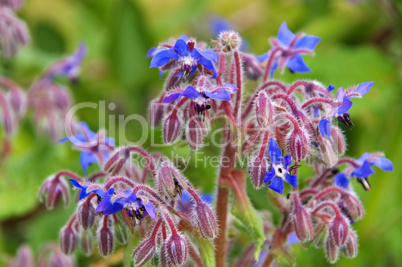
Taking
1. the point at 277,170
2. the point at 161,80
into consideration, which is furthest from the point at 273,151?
the point at 161,80

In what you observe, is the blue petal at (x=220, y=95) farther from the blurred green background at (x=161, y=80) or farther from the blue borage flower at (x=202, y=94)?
the blurred green background at (x=161, y=80)

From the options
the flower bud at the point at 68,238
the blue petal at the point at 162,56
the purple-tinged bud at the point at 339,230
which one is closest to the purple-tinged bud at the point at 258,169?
the purple-tinged bud at the point at 339,230

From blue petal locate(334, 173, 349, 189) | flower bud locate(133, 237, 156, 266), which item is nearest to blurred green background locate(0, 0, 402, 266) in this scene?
blue petal locate(334, 173, 349, 189)

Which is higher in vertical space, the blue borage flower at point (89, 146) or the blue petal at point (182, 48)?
the blue petal at point (182, 48)

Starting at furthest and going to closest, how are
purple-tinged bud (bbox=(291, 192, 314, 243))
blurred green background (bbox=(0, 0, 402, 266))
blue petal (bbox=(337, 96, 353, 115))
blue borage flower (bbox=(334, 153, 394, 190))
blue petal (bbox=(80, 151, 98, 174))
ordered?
blurred green background (bbox=(0, 0, 402, 266)) < blue petal (bbox=(80, 151, 98, 174)) < blue borage flower (bbox=(334, 153, 394, 190)) < purple-tinged bud (bbox=(291, 192, 314, 243)) < blue petal (bbox=(337, 96, 353, 115))

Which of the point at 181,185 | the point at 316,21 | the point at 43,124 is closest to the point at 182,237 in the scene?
the point at 181,185

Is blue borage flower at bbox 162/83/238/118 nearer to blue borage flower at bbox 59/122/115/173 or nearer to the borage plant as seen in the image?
the borage plant
